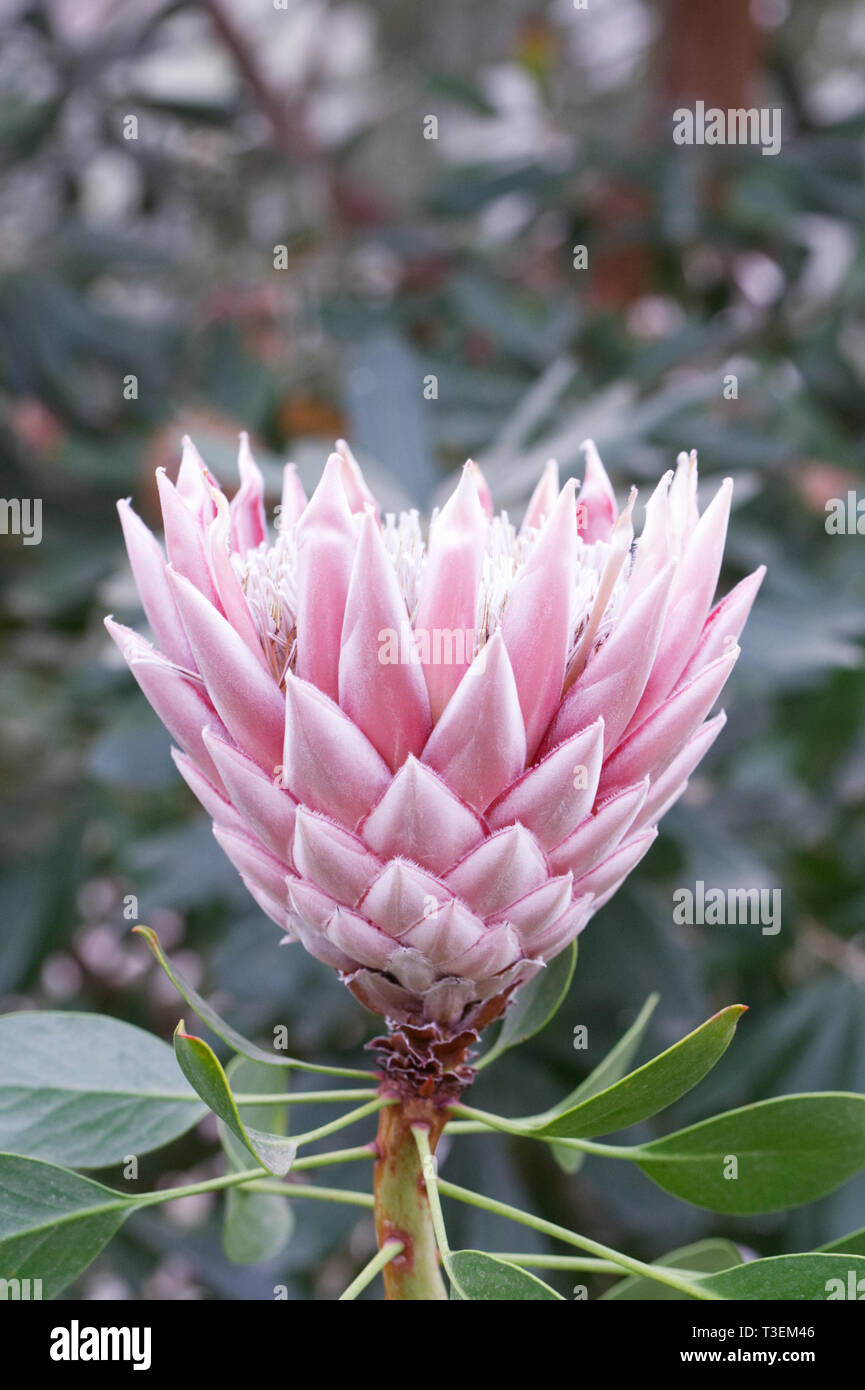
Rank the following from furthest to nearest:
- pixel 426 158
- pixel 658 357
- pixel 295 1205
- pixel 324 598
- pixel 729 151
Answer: pixel 426 158 → pixel 729 151 → pixel 658 357 → pixel 295 1205 → pixel 324 598

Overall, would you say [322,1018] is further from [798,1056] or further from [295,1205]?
[798,1056]

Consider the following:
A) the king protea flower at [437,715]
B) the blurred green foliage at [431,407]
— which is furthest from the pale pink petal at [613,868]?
the blurred green foliage at [431,407]

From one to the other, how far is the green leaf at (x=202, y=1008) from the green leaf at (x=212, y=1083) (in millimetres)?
17

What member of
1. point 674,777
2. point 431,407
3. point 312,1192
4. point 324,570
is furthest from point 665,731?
point 431,407

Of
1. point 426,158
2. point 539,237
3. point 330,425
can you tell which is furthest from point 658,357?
point 426,158

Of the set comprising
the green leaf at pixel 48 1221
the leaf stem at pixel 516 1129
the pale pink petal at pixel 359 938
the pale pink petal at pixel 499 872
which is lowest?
the green leaf at pixel 48 1221

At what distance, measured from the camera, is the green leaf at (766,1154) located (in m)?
0.44

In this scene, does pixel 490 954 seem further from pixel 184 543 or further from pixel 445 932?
pixel 184 543

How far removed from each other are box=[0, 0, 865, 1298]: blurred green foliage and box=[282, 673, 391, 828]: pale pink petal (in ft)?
1.45

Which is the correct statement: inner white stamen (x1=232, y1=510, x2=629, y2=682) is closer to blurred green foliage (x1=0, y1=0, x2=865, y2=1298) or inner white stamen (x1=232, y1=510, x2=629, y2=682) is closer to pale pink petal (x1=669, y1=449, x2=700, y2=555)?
pale pink petal (x1=669, y1=449, x2=700, y2=555)

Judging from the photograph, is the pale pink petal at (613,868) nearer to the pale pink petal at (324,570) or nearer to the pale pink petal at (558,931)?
the pale pink petal at (558,931)

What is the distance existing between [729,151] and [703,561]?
56.1 inches

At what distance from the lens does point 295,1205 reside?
0.98 m
